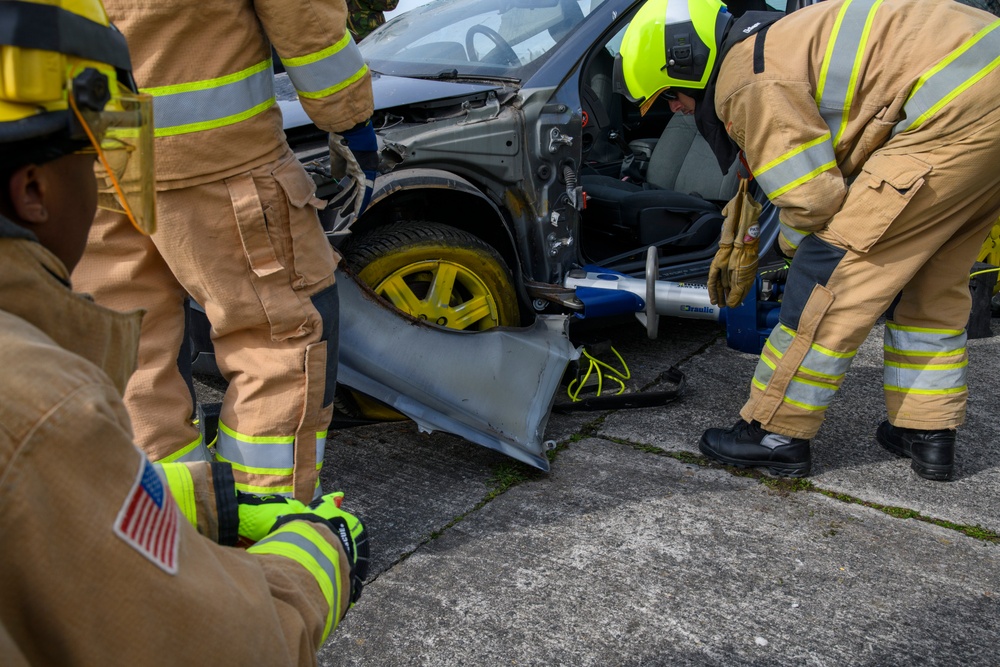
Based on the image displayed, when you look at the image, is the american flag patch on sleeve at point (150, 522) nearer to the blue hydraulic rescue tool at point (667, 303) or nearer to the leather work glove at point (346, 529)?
the leather work glove at point (346, 529)

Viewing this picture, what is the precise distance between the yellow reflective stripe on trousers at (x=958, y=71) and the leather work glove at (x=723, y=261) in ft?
2.37

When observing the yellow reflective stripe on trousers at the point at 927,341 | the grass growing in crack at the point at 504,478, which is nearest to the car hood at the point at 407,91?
the grass growing in crack at the point at 504,478

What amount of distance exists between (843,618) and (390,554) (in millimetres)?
1253

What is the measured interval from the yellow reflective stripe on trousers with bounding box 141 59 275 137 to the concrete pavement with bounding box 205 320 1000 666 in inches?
50.8

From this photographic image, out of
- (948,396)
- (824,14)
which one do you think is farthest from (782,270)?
(824,14)

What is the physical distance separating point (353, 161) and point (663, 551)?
1.44 m

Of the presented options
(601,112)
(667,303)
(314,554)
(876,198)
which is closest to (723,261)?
(667,303)

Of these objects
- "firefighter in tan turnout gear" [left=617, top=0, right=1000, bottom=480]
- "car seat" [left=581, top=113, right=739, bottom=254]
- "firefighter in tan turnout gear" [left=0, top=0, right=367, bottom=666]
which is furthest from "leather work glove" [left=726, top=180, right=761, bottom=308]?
"firefighter in tan turnout gear" [left=0, top=0, right=367, bottom=666]

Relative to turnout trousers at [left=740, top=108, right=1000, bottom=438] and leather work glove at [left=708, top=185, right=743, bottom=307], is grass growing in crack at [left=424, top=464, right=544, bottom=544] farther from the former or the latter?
leather work glove at [left=708, top=185, right=743, bottom=307]

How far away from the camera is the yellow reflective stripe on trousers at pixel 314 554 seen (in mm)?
1102

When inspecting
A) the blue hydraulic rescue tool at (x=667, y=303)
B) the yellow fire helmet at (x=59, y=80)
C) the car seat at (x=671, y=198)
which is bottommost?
the blue hydraulic rescue tool at (x=667, y=303)

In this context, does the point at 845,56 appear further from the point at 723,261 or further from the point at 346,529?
the point at 346,529

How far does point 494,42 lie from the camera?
3701mm

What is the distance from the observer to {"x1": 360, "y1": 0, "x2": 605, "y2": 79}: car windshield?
3.58 meters
